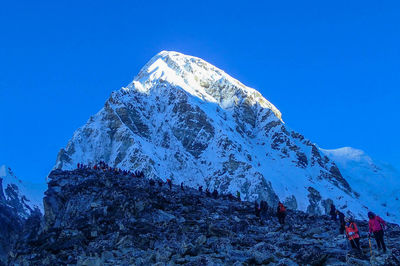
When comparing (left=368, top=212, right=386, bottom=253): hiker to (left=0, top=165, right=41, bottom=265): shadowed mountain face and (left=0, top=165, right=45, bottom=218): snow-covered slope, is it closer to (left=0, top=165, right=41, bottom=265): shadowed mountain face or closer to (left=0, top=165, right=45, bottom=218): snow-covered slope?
(left=0, top=165, right=41, bottom=265): shadowed mountain face

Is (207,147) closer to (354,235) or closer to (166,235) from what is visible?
(166,235)

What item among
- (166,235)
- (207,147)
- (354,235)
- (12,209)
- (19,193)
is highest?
(207,147)

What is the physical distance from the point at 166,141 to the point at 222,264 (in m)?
145

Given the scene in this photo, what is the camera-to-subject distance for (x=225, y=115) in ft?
615

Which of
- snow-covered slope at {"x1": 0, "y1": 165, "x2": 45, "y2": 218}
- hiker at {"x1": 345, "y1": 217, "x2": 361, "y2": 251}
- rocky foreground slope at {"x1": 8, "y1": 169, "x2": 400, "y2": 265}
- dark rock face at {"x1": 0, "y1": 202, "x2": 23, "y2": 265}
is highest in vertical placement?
snow-covered slope at {"x1": 0, "y1": 165, "x2": 45, "y2": 218}

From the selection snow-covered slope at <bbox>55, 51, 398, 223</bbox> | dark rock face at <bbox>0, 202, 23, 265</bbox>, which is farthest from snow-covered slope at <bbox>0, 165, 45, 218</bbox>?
dark rock face at <bbox>0, 202, 23, 265</bbox>

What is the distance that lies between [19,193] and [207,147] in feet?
202

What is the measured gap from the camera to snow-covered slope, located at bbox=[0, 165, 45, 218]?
130 metres

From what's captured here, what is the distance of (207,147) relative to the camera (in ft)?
519

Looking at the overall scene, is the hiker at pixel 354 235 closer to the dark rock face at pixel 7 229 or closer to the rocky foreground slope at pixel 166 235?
the rocky foreground slope at pixel 166 235

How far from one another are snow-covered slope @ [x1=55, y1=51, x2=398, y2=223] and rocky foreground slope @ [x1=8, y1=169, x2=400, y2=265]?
87101mm

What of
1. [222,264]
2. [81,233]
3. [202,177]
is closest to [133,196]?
[81,233]

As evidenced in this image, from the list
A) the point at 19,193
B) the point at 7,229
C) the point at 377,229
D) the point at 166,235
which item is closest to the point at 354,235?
the point at 377,229

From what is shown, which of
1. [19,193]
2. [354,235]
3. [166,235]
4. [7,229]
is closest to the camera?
[354,235]
